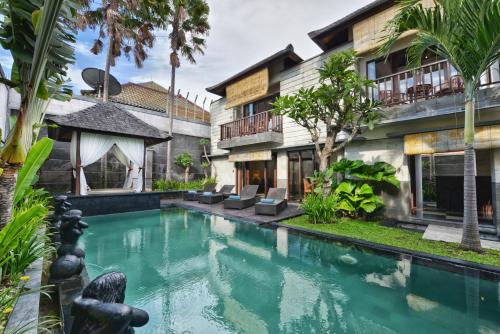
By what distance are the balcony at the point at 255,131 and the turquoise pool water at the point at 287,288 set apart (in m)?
6.93

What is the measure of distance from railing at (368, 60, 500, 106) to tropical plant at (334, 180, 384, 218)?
3.13m

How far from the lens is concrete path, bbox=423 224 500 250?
5568 mm

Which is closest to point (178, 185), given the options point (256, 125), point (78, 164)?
point (78, 164)

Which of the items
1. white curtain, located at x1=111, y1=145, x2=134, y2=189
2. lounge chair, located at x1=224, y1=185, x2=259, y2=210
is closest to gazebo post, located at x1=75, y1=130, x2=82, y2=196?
white curtain, located at x1=111, y1=145, x2=134, y2=189

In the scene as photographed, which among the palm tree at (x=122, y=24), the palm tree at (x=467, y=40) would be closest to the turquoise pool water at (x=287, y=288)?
the palm tree at (x=467, y=40)

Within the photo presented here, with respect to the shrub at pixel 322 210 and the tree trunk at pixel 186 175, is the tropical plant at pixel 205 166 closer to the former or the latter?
the tree trunk at pixel 186 175

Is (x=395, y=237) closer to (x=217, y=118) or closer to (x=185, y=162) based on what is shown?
(x=185, y=162)

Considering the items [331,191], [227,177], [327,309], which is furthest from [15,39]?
[227,177]

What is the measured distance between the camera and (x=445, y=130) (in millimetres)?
6914

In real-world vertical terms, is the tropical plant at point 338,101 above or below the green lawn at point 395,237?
above

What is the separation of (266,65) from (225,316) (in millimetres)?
12605

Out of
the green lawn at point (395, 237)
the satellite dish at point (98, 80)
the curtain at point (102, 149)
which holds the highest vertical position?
the satellite dish at point (98, 80)

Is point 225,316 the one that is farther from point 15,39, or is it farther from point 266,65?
point 266,65

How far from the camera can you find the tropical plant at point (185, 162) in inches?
655
